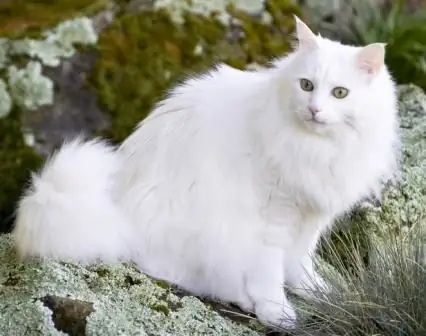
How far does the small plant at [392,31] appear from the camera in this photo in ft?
11.2

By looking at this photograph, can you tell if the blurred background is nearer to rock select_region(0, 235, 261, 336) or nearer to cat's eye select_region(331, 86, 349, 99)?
rock select_region(0, 235, 261, 336)

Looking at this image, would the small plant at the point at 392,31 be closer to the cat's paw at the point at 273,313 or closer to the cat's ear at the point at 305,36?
the cat's ear at the point at 305,36

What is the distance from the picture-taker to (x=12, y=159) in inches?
101

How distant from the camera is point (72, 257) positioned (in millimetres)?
1985

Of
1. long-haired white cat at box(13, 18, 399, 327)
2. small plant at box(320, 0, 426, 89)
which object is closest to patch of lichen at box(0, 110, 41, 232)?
long-haired white cat at box(13, 18, 399, 327)

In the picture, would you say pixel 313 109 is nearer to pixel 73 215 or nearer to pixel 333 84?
pixel 333 84

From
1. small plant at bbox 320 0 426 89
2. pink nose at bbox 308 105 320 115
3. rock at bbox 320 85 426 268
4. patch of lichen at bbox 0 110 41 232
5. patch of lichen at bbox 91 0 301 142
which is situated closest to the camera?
pink nose at bbox 308 105 320 115

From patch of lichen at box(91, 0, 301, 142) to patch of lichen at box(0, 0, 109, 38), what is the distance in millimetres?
159

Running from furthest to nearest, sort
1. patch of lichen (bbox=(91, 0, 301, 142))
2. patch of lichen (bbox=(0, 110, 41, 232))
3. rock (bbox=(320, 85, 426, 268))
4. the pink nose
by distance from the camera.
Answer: patch of lichen (bbox=(91, 0, 301, 142)), patch of lichen (bbox=(0, 110, 41, 232)), rock (bbox=(320, 85, 426, 268)), the pink nose

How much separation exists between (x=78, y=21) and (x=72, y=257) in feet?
3.27

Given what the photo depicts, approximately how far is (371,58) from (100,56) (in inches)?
41.9

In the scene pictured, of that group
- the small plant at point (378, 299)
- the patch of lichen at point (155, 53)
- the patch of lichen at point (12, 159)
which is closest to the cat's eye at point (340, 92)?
the small plant at point (378, 299)

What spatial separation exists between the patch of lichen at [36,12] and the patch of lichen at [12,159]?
31 cm

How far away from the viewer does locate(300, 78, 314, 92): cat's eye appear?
1926 mm
